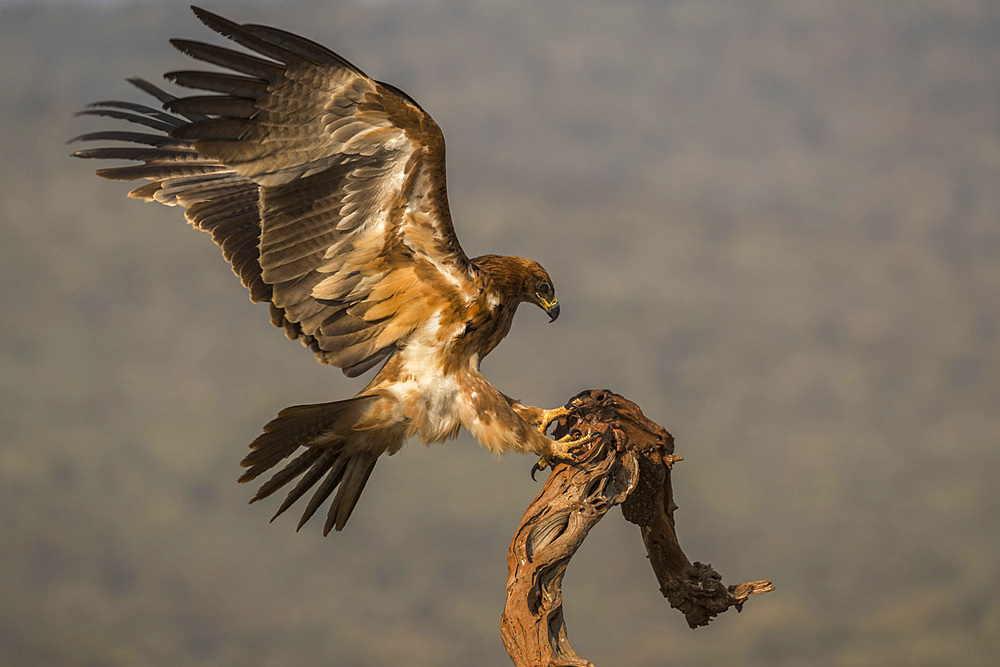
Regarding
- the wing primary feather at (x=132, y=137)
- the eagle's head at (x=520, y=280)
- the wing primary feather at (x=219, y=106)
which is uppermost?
the wing primary feather at (x=132, y=137)

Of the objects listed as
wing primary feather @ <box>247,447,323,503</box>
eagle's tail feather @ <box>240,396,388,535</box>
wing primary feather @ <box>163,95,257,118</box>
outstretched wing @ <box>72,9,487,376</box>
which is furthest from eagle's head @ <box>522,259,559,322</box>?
wing primary feather @ <box>163,95,257,118</box>

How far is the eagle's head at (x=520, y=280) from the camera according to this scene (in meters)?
3.02

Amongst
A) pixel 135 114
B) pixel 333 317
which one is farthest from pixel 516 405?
pixel 135 114

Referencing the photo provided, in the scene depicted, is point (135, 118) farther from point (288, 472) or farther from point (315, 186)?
point (288, 472)

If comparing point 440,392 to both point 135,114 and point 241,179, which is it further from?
point 135,114

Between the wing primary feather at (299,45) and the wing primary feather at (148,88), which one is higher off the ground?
the wing primary feather at (148,88)

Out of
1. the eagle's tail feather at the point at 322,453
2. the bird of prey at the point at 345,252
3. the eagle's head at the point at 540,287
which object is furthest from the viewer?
the eagle's head at the point at 540,287

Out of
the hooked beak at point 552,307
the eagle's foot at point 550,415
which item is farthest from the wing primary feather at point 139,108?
the eagle's foot at point 550,415

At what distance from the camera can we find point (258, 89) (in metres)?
2.50

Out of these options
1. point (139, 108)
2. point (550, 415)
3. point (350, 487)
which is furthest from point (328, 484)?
point (139, 108)

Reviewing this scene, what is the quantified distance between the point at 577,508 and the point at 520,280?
0.73 metres

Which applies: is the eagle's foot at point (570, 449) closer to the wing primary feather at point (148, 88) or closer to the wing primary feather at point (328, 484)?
the wing primary feather at point (328, 484)

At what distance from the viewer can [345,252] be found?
2.89m

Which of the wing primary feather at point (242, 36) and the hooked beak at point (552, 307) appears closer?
the wing primary feather at point (242, 36)
